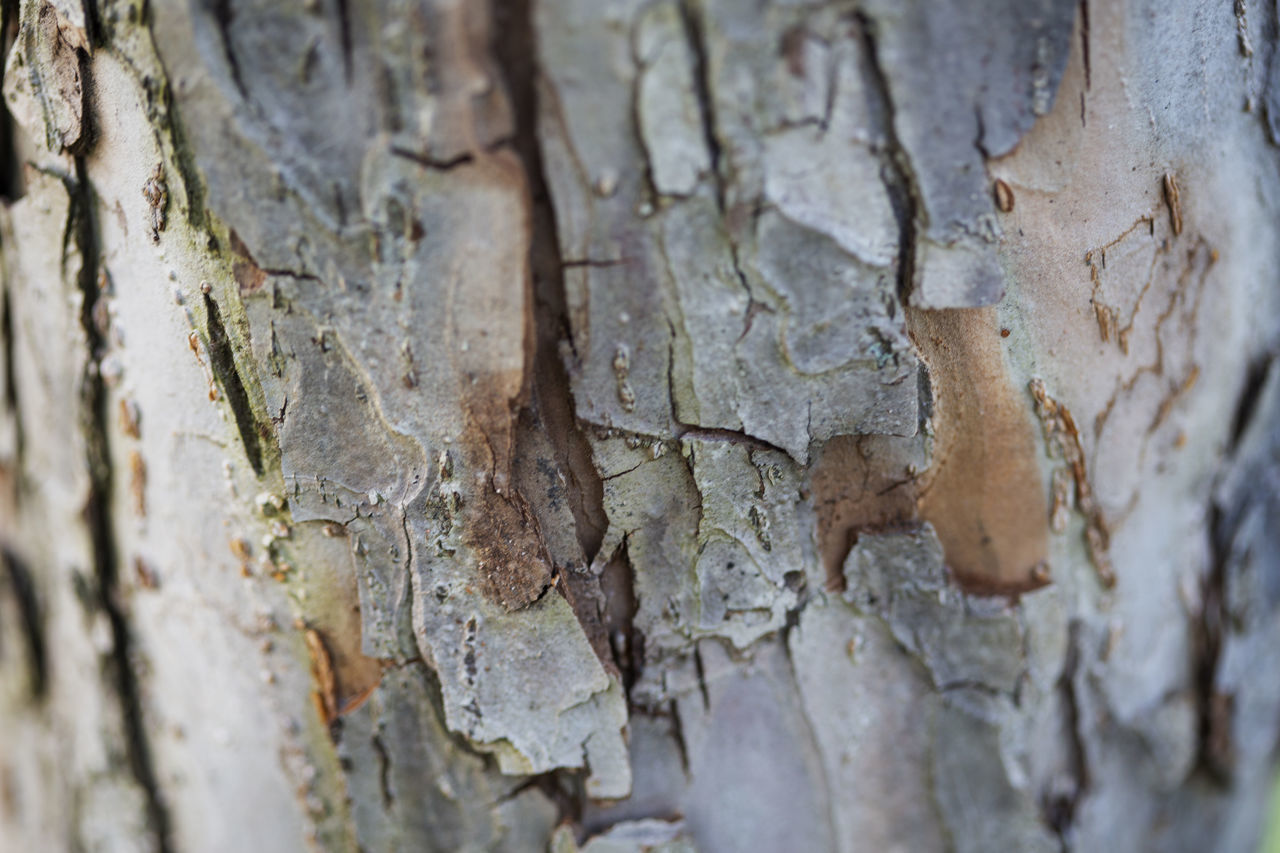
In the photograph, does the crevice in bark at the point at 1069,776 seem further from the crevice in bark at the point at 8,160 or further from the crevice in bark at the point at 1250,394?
the crevice in bark at the point at 8,160

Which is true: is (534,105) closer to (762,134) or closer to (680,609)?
(762,134)

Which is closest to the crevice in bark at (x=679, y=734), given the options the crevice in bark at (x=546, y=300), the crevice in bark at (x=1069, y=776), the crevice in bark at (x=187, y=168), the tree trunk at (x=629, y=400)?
→ the tree trunk at (x=629, y=400)

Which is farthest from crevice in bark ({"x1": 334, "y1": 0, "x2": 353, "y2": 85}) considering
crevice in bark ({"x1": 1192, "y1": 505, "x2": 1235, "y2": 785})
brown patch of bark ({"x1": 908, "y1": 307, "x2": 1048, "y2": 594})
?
crevice in bark ({"x1": 1192, "y1": 505, "x2": 1235, "y2": 785})

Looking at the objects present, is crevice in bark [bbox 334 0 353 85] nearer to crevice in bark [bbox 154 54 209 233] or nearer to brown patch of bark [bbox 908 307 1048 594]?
crevice in bark [bbox 154 54 209 233]

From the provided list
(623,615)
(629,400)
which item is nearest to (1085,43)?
(629,400)

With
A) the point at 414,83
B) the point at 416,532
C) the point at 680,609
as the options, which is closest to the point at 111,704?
the point at 416,532

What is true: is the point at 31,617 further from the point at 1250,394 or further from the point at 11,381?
the point at 1250,394
